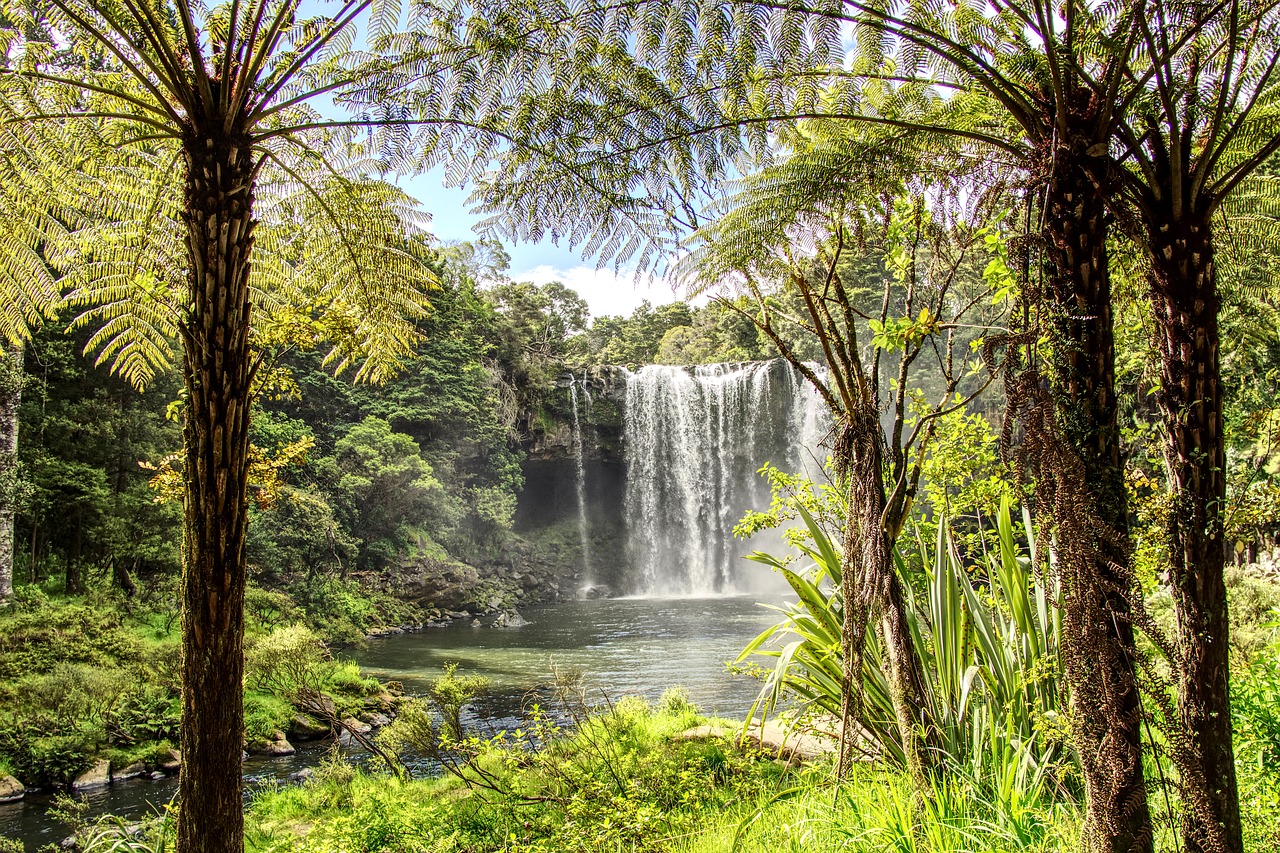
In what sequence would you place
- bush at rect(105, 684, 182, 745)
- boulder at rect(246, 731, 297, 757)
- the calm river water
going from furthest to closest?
boulder at rect(246, 731, 297, 757), bush at rect(105, 684, 182, 745), the calm river water

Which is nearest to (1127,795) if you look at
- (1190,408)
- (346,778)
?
(1190,408)

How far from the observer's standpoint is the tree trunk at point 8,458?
9.25m

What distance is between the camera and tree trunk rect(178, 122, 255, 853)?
7.54 ft

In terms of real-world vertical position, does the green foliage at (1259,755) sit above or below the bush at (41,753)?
above

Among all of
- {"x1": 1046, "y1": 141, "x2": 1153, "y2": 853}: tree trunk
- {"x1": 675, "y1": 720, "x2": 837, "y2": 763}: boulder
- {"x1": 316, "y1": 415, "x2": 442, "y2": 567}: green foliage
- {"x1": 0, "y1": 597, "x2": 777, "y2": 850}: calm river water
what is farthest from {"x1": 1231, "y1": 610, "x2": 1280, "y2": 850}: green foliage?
{"x1": 316, "y1": 415, "x2": 442, "y2": 567}: green foliage

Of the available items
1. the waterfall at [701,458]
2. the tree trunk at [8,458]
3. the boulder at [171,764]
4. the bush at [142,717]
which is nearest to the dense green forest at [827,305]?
the boulder at [171,764]

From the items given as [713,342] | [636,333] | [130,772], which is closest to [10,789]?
[130,772]

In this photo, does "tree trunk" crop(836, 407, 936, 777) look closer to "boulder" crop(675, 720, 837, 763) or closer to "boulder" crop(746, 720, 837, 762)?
"boulder" crop(675, 720, 837, 763)

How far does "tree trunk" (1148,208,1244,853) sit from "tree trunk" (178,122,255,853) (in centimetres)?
261

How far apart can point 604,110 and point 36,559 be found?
1435cm

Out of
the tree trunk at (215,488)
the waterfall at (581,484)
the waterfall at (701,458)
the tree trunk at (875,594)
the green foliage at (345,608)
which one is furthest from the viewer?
Result: the waterfall at (581,484)

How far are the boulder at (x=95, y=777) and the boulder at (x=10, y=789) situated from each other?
1.22ft

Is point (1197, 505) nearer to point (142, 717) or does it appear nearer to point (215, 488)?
point (215, 488)

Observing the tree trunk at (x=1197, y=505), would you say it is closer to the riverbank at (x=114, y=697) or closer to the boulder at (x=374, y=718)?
the riverbank at (x=114, y=697)
